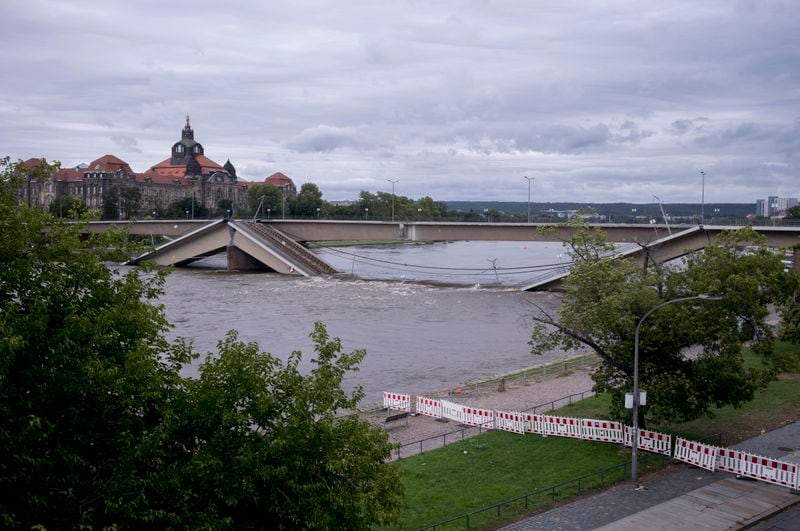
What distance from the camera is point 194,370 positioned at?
39594mm

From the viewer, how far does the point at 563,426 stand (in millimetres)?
28203

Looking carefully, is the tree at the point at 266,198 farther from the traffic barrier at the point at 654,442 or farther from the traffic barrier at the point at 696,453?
the traffic barrier at the point at 696,453

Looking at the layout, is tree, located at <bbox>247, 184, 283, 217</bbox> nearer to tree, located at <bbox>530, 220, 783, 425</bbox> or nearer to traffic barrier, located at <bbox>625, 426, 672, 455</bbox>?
tree, located at <bbox>530, 220, 783, 425</bbox>

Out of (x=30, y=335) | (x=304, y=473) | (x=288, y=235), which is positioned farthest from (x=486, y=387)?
(x=288, y=235)

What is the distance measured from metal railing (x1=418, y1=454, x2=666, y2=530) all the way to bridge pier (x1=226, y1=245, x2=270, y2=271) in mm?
76400

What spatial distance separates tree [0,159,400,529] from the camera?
12.4m

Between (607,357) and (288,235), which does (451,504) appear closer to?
(607,357)

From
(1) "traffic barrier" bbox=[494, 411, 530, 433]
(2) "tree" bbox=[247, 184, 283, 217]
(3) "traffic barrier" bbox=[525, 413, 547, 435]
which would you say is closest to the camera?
(3) "traffic barrier" bbox=[525, 413, 547, 435]

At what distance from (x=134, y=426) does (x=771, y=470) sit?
692 inches

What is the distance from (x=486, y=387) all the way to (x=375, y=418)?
764 centimetres

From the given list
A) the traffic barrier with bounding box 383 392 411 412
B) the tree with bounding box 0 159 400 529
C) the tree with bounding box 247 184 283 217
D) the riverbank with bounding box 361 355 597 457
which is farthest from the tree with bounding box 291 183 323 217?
the tree with bounding box 0 159 400 529

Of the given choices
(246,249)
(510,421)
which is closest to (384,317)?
(510,421)

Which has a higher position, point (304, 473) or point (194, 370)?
point (304, 473)

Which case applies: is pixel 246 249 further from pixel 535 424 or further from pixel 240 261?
pixel 535 424
